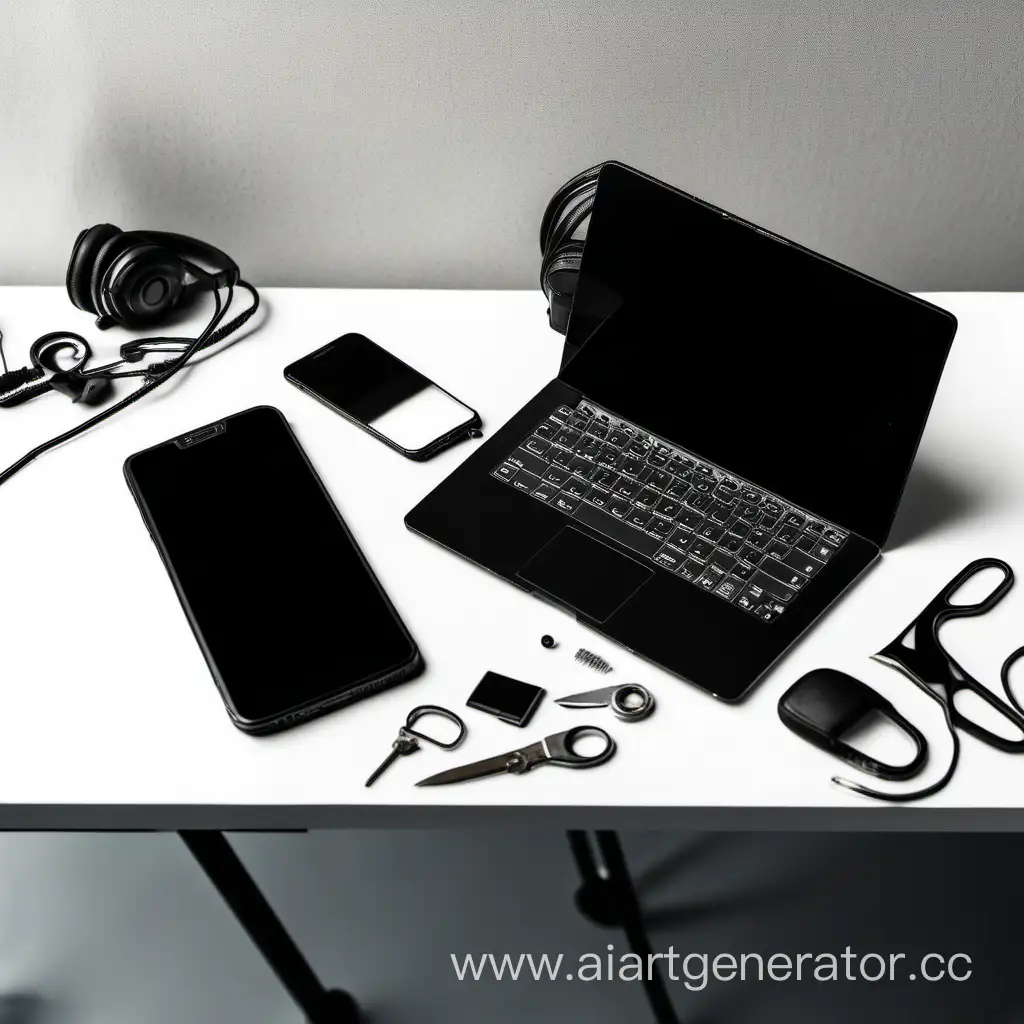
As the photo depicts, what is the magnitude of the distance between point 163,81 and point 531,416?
0.46m

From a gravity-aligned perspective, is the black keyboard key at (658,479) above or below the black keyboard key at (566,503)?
below

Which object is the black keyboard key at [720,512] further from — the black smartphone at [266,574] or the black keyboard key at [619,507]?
the black smartphone at [266,574]

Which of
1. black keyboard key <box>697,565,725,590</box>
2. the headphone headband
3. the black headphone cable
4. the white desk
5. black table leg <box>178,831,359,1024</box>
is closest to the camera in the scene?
the white desk

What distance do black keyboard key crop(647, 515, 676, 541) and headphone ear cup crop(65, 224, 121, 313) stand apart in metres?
0.57

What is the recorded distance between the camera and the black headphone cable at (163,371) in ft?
3.04

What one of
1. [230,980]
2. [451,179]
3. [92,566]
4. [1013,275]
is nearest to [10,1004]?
[230,980]

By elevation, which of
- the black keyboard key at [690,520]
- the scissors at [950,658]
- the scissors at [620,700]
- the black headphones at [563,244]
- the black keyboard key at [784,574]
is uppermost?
the black headphones at [563,244]

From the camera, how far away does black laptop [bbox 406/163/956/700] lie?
2.53 ft

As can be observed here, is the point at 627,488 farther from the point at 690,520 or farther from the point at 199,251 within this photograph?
the point at 199,251

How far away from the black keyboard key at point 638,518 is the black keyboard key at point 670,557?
29mm

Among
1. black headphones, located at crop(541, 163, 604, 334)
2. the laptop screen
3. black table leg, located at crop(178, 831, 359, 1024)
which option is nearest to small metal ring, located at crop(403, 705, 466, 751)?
the laptop screen

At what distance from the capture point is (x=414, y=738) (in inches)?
28.9

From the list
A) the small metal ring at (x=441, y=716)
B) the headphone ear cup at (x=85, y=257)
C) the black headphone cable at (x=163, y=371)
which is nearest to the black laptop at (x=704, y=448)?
the small metal ring at (x=441, y=716)

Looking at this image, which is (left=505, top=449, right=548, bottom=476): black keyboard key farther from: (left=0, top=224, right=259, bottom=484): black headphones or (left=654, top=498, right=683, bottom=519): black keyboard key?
(left=0, top=224, right=259, bottom=484): black headphones
